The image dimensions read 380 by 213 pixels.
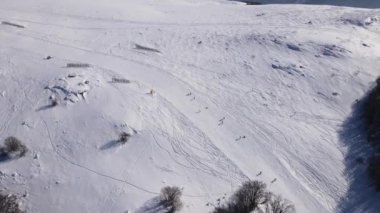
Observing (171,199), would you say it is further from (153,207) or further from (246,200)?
(246,200)

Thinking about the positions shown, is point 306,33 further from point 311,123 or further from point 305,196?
point 305,196

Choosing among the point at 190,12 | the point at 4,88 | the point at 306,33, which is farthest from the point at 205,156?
the point at 190,12

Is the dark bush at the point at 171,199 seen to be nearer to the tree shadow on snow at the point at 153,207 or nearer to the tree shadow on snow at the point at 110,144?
the tree shadow on snow at the point at 153,207

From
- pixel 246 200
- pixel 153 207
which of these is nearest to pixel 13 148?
pixel 153 207

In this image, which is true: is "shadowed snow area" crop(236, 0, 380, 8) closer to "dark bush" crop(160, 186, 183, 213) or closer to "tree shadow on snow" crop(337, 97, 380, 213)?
"tree shadow on snow" crop(337, 97, 380, 213)

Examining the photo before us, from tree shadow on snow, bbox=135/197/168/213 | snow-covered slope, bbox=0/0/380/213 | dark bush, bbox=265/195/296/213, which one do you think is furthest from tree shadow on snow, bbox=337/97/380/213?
tree shadow on snow, bbox=135/197/168/213

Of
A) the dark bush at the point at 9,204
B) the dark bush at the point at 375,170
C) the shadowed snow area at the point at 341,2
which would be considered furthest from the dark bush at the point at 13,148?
the shadowed snow area at the point at 341,2
